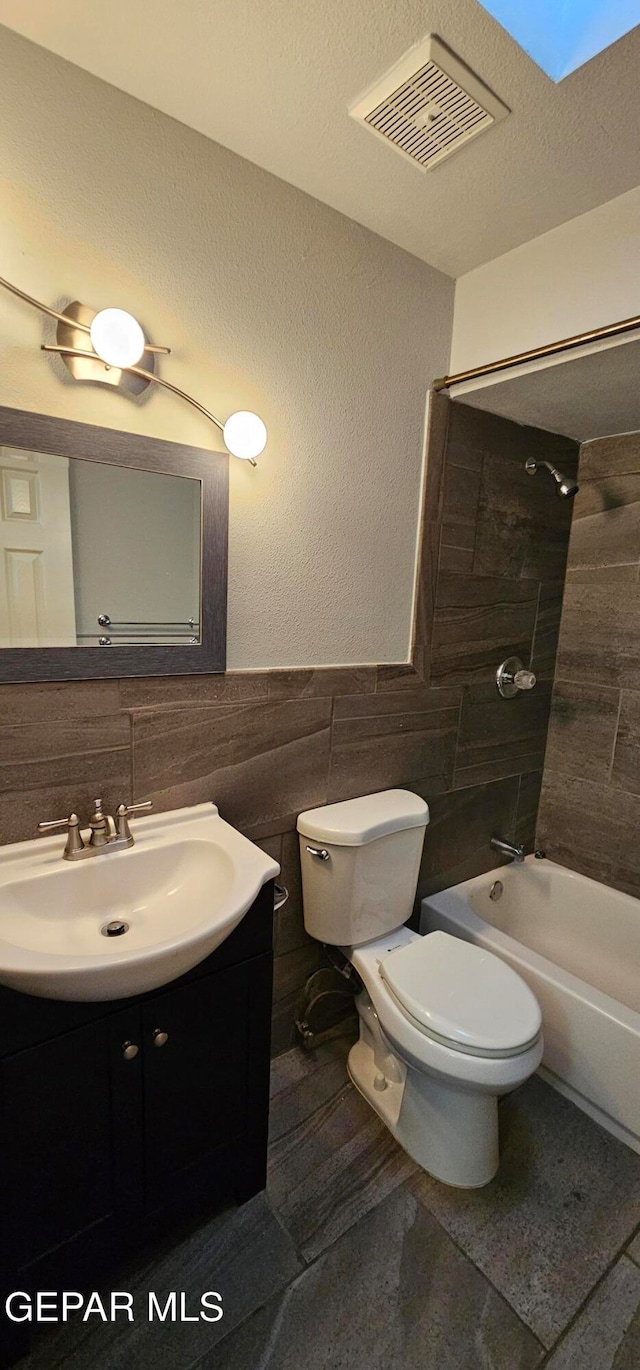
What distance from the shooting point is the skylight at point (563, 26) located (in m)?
0.92

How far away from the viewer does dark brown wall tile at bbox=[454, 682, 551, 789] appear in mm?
2033

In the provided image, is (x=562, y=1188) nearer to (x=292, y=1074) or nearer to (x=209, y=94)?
(x=292, y=1074)

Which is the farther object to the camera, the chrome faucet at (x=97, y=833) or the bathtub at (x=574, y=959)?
the bathtub at (x=574, y=959)

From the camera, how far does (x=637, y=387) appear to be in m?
1.60

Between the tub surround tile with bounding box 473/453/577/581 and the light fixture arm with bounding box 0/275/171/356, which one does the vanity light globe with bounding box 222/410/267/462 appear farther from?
the tub surround tile with bounding box 473/453/577/581

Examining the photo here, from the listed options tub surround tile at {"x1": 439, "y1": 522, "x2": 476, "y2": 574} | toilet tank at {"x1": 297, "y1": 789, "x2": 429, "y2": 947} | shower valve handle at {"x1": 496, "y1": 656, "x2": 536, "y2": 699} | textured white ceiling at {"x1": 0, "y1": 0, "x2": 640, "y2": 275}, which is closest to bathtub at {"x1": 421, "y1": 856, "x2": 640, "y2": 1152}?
toilet tank at {"x1": 297, "y1": 789, "x2": 429, "y2": 947}

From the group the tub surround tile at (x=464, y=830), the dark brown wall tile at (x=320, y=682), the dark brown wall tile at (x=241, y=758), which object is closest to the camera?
the dark brown wall tile at (x=241, y=758)

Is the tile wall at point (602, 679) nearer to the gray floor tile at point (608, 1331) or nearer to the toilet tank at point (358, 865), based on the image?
the toilet tank at point (358, 865)

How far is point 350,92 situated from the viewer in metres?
1.07

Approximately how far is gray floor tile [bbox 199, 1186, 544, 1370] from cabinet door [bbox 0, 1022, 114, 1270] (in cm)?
43

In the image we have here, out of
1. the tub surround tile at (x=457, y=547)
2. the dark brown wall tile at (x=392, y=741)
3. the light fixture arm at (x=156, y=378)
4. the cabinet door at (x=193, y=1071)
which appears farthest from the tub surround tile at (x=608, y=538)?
the cabinet door at (x=193, y=1071)

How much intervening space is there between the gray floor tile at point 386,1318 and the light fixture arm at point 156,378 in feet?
6.15

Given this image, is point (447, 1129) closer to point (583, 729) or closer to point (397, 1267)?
point (397, 1267)

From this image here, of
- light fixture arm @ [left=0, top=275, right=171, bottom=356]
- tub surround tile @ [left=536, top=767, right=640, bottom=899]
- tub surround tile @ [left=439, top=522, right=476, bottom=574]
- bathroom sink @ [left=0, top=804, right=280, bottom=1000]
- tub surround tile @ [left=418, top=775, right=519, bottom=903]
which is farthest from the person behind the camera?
tub surround tile @ [left=536, top=767, right=640, bottom=899]
